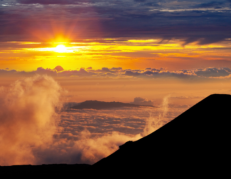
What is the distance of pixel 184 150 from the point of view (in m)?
19.0

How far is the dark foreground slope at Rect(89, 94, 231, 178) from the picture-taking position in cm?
1770

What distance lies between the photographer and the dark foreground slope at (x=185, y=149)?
1770cm

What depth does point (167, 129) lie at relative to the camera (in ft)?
70.5

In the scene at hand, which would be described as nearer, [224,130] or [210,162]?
[210,162]

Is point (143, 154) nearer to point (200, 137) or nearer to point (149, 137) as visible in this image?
point (149, 137)

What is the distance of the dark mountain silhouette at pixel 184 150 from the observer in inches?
697

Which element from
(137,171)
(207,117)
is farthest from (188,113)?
(137,171)

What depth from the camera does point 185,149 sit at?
62.3 feet

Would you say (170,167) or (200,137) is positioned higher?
(200,137)

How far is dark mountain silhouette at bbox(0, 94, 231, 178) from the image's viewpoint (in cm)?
1770

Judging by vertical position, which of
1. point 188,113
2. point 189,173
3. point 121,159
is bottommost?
point 189,173

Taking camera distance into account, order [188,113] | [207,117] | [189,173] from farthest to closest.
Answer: [188,113], [207,117], [189,173]

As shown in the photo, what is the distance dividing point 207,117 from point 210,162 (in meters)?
3.85

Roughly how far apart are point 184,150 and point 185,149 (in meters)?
0.11
